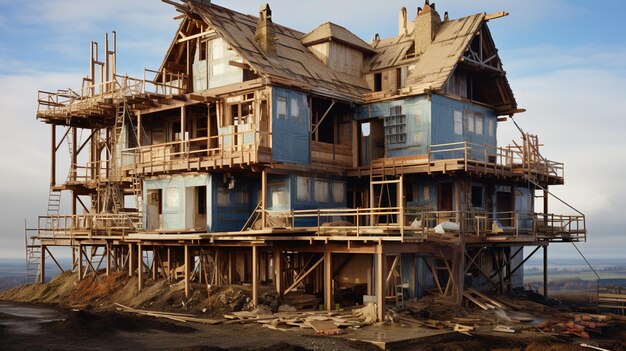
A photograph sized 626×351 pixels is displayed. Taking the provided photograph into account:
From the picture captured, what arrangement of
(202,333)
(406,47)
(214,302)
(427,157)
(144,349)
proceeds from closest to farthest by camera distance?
(144,349), (202,333), (214,302), (427,157), (406,47)

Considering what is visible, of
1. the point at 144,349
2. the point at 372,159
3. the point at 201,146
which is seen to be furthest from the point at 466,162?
the point at 144,349

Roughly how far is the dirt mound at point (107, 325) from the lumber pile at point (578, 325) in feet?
49.7

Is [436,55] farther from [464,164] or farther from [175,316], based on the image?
[175,316]

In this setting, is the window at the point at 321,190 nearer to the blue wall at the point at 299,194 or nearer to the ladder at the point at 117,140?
the blue wall at the point at 299,194

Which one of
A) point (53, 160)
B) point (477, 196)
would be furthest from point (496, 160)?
point (53, 160)

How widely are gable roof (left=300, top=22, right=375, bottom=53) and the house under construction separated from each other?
0.58 feet

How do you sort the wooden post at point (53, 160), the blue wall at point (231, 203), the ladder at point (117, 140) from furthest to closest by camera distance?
the wooden post at point (53, 160) < the ladder at point (117, 140) < the blue wall at point (231, 203)

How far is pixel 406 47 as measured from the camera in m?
45.5

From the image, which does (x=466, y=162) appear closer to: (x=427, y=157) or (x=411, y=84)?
(x=427, y=157)

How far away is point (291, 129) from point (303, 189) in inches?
124

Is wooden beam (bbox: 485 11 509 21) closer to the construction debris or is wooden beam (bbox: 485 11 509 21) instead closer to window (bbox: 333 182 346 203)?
window (bbox: 333 182 346 203)

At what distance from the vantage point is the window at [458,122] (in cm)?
4191

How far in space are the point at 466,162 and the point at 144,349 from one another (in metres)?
17.8

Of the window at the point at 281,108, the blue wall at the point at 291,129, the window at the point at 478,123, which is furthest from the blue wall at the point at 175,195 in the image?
the window at the point at 478,123
